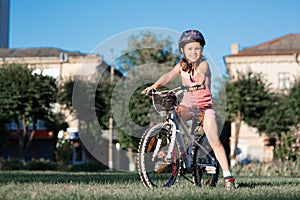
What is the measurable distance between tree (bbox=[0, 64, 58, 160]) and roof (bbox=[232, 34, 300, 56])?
21.0 meters

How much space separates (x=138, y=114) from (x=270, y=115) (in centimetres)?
993

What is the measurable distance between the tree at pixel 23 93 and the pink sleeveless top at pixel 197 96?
29.6 m

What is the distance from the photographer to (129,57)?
40156 mm

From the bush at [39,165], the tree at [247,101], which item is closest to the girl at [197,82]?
the bush at [39,165]

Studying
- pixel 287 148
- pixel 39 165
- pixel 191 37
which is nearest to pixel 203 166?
pixel 191 37

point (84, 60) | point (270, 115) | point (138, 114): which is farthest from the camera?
point (84, 60)

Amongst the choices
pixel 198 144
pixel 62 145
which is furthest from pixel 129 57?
pixel 198 144

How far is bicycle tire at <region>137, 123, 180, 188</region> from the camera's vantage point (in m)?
5.63

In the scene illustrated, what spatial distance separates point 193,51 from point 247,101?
33.5 meters

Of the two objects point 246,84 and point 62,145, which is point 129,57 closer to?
point 246,84

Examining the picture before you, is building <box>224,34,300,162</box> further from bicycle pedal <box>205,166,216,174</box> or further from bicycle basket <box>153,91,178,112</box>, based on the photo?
bicycle basket <box>153,91,178,112</box>

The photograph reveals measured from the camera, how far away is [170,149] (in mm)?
5902

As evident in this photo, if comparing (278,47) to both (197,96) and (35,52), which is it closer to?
(35,52)

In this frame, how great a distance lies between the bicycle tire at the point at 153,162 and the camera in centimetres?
563
